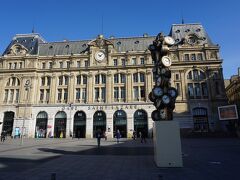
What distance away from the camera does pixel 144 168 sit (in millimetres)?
11812

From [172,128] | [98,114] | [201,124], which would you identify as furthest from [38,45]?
[172,128]

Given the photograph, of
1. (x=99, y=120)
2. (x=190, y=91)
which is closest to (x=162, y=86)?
(x=99, y=120)

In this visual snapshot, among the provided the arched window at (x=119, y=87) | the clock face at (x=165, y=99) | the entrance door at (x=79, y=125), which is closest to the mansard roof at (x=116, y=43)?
the arched window at (x=119, y=87)

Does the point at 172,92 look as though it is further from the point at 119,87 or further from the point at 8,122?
the point at 8,122

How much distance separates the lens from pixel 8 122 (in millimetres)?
49469

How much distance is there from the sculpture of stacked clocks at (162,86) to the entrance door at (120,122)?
3307 cm

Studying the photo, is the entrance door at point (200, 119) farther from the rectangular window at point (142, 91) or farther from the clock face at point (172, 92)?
the clock face at point (172, 92)

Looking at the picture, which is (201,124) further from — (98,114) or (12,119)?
(12,119)

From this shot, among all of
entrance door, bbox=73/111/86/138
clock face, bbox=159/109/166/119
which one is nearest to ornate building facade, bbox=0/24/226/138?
entrance door, bbox=73/111/86/138

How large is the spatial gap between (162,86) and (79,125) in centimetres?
3722

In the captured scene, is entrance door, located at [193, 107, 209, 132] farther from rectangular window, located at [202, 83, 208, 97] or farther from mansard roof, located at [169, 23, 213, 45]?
mansard roof, located at [169, 23, 213, 45]

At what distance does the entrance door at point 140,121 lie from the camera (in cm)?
4651

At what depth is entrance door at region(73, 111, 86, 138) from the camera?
47.8 m

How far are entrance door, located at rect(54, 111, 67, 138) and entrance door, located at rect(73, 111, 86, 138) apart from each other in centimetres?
262
